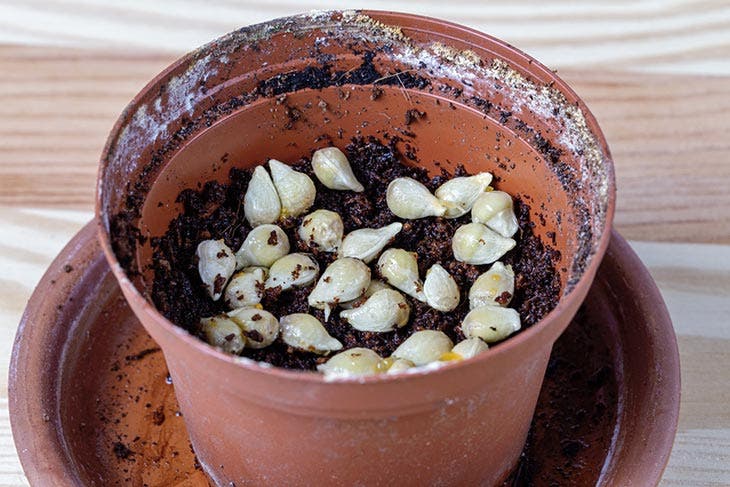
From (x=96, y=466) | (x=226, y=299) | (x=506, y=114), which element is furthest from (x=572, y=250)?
(x=96, y=466)

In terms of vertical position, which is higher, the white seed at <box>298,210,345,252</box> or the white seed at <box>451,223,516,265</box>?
the white seed at <box>451,223,516,265</box>

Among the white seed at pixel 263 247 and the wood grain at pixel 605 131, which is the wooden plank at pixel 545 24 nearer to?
the wood grain at pixel 605 131

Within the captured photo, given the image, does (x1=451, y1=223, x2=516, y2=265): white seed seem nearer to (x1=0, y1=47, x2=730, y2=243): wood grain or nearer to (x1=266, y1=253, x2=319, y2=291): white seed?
(x1=266, y1=253, x2=319, y2=291): white seed

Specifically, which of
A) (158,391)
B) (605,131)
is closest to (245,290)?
(158,391)

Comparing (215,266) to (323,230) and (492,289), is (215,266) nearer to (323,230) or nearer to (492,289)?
(323,230)

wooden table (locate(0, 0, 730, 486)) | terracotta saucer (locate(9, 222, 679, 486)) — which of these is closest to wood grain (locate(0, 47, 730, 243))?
wooden table (locate(0, 0, 730, 486))

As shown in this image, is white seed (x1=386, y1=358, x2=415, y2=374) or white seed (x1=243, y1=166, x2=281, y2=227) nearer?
white seed (x1=386, y1=358, x2=415, y2=374)
